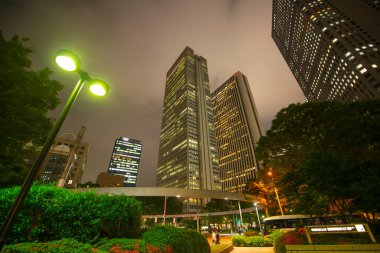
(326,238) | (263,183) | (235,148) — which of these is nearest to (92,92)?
(326,238)

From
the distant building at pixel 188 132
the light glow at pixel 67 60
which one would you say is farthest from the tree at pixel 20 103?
the distant building at pixel 188 132

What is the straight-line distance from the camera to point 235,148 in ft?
485

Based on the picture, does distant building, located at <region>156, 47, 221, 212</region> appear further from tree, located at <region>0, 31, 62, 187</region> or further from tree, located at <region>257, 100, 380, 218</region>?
tree, located at <region>0, 31, 62, 187</region>

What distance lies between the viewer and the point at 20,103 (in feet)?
32.6

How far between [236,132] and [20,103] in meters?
151

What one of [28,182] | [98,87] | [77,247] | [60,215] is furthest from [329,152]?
[60,215]

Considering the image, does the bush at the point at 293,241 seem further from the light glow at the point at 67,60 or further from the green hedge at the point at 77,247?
the light glow at the point at 67,60

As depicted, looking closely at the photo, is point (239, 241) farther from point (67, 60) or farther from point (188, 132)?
point (188, 132)

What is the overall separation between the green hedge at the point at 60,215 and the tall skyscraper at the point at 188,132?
10905 centimetres

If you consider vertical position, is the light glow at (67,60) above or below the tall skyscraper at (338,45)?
below

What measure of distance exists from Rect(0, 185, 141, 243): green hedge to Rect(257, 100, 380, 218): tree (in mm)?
13612

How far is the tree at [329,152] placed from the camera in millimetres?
12438

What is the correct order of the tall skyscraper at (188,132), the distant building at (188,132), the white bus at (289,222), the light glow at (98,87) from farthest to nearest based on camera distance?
the tall skyscraper at (188,132)
the distant building at (188,132)
the white bus at (289,222)
the light glow at (98,87)

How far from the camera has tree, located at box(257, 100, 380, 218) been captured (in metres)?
12.4
